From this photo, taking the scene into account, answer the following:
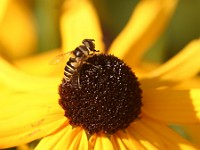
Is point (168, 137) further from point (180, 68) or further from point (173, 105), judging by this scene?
point (180, 68)

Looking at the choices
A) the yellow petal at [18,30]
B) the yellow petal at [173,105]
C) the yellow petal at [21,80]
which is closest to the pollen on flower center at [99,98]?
the yellow petal at [173,105]

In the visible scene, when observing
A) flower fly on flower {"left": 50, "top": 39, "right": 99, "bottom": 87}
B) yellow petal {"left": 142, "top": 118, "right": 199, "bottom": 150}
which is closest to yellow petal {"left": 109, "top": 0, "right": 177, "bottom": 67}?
yellow petal {"left": 142, "top": 118, "right": 199, "bottom": 150}

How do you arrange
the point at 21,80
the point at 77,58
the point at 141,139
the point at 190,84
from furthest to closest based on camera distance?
the point at 190,84 → the point at 21,80 → the point at 141,139 → the point at 77,58

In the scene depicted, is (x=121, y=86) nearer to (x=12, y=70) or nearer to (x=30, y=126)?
(x=30, y=126)

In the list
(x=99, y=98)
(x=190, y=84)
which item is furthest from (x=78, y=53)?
(x=190, y=84)

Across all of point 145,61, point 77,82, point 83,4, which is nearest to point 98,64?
point 77,82

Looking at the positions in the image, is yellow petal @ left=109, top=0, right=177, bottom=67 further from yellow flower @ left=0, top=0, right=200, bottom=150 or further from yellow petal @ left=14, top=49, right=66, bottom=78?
yellow petal @ left=14, top=49, right=66, bottom=78

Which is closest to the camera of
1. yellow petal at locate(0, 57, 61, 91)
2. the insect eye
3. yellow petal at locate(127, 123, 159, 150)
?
the insect eye
